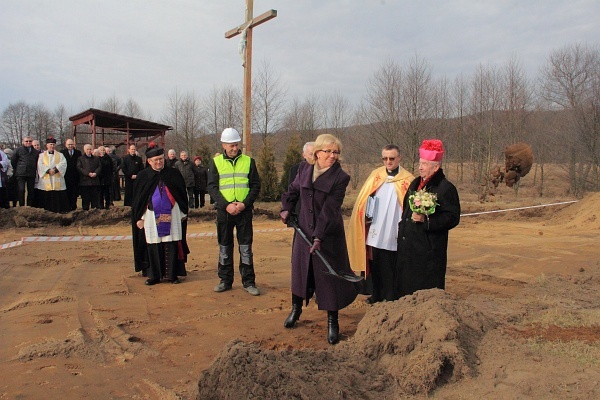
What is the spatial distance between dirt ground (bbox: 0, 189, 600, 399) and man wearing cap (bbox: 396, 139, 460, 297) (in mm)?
585

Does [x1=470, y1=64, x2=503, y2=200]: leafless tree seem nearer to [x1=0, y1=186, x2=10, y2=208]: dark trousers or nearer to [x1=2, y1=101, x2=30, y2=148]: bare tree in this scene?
[x1=0, y1=186, x2=10, y2=208]: dark trousers

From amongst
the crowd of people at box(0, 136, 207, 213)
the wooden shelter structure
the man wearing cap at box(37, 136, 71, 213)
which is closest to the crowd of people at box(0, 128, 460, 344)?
the crowd of people at box(0, 136, 207, 213)

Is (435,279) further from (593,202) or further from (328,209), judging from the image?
(593,202)

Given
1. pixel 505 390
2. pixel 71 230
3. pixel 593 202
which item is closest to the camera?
pixel 505 390

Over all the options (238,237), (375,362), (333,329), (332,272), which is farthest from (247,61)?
(375,362)

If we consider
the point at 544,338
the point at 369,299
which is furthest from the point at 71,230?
the point at 544,338

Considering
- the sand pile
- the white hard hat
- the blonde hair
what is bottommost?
the sand pile

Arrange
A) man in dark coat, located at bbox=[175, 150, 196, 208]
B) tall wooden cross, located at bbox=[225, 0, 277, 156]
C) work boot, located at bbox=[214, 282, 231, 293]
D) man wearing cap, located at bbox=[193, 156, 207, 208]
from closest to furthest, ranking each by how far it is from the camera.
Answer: work boot, located at bbox=[214, 282, 231, 293] → tall wooden cross, located at bbox=[225, 0, 277, 156] → man in dark coat, located at bbox=[175, 150, 196, 208] → man wearing cap, located at bbox=[193, 156, 207, 208]

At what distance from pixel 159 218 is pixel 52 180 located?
721 cm

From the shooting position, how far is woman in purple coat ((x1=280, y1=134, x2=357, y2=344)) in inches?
183

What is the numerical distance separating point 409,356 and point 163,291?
407 centimetres

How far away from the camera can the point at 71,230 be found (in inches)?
481

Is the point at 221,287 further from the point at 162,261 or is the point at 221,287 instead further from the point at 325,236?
the point at 325,236

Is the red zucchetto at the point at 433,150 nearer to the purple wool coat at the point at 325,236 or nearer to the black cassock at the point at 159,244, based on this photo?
the purple wool coat at the point at 325,236
